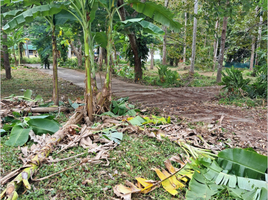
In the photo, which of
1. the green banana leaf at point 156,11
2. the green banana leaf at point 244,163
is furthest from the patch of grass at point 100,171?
the green banana leaf at point 156,11

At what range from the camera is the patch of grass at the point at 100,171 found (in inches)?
86.4

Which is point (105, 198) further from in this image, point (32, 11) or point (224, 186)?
point (32, 11)

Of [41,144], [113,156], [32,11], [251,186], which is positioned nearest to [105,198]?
[113,156]

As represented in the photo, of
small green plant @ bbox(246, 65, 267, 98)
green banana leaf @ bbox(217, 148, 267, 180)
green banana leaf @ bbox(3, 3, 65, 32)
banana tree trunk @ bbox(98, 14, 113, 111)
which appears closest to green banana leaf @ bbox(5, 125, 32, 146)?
banana tree trunk @ bbox(98, 14, 113, 111)

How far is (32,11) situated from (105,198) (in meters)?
3.86

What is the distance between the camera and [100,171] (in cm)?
252

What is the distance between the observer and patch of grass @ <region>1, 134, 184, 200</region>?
7.20ft

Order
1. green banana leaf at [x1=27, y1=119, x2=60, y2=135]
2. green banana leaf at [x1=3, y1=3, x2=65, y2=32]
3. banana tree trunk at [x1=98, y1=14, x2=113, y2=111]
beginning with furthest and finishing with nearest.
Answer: banana tree trunk at [x1=98, y1=14, x2=113, y2=111], green banana leaf at [x1=3, y1=3, x2=65, y2=32], green banana leaf at [x1=27, y1=119, x2=60, y2=135]

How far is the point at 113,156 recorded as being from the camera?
284 cm

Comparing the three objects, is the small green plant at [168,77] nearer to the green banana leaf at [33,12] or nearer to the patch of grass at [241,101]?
the patch of grass at [241,101]

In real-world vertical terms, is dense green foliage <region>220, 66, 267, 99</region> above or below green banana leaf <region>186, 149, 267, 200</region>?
above

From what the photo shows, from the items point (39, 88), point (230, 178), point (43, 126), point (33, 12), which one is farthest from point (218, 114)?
point (39, 88)

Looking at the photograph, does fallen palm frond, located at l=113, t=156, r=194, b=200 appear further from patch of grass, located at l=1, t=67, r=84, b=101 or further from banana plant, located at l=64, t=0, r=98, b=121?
patch of grass, located at l=1, t=67, r=84, b=101

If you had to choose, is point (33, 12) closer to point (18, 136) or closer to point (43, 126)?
point (43, 126)
